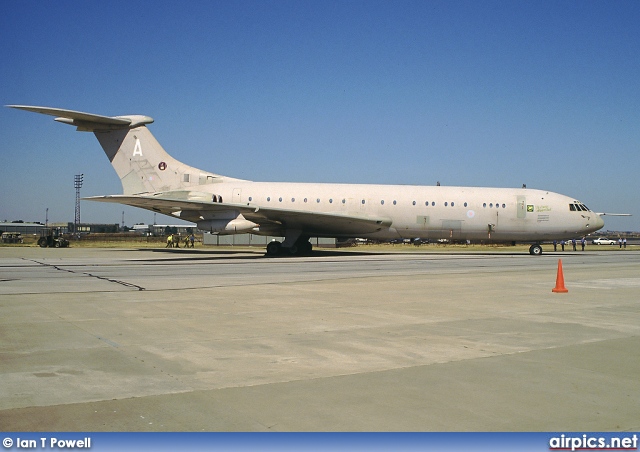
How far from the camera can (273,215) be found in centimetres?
2956

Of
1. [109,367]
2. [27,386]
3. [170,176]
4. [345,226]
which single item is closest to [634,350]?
[109,367]

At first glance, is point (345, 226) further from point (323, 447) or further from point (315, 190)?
point (323, 447)

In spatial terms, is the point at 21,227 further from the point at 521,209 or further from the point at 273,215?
the point at 521,209

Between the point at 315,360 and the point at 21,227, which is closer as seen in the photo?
the point at 315,360

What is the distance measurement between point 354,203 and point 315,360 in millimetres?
26214

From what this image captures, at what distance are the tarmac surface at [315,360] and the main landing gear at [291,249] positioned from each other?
17.7 metres

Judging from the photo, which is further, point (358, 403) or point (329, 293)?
point (329, 293)

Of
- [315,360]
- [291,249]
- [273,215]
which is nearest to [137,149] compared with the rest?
[273,215]

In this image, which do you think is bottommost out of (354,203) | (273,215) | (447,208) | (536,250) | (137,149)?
(536,250)

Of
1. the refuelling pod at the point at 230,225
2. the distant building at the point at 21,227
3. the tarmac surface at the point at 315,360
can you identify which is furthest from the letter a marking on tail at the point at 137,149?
the distant building at the point at 21,227

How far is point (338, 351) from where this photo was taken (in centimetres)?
734

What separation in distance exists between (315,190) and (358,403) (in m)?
28.4

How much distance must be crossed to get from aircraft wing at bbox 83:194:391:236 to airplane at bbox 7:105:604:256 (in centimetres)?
8

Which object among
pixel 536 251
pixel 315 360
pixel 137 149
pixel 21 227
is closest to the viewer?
pixel 315 360
